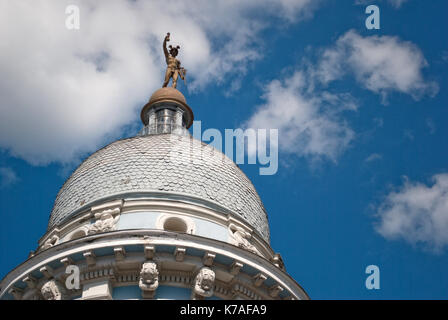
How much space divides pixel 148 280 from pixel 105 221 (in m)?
3.59

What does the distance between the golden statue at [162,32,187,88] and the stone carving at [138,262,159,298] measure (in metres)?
15.5

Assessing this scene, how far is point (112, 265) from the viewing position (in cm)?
Result: 2608

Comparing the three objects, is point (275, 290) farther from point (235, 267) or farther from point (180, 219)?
point (180, 219)

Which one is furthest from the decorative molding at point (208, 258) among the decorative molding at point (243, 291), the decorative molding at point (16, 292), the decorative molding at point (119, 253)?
the decorative molding at point (16, 292)

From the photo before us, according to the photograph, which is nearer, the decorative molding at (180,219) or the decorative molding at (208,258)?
the decorative molding at (208,258)

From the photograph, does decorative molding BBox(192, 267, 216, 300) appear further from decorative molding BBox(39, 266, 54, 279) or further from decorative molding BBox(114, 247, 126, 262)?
decorative molding BBox(39, 266, 54, 279)

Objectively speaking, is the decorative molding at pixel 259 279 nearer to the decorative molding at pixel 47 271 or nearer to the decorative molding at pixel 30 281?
the decorative molding at pixel 47 271

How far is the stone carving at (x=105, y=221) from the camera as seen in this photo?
2805 cm

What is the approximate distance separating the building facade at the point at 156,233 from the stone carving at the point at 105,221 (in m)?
0.04

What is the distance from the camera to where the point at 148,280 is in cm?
2562

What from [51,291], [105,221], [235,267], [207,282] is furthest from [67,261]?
[235,267]

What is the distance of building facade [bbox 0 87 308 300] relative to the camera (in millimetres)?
26109

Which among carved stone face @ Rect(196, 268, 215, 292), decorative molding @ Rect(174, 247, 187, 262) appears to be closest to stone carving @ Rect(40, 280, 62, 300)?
decorative molding @ Rect(174, 247, 187, 262)
